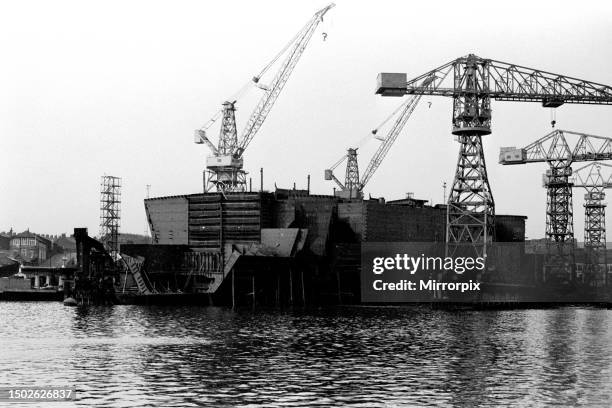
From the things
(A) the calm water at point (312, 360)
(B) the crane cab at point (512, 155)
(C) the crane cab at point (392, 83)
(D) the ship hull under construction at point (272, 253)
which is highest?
(C) the crane cab at point (392, 83)

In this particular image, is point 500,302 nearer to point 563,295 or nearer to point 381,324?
point 563,295

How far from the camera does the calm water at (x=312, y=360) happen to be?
40.8 meters

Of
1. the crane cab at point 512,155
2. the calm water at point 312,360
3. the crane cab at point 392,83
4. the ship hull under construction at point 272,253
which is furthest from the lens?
the crane cab at point 512,155

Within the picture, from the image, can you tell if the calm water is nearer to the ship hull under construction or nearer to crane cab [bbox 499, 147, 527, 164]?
the ship hull under construction

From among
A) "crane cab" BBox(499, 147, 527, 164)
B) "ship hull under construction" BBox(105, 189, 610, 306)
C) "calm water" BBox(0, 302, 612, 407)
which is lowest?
"calm water" BBox(0, 302, 612, 407)

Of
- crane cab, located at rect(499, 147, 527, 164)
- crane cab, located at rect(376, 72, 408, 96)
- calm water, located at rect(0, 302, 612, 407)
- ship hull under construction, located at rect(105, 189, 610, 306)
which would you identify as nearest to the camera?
calm water, located at rect(0, 302, 612, 407)

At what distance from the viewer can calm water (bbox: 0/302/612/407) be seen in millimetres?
40750

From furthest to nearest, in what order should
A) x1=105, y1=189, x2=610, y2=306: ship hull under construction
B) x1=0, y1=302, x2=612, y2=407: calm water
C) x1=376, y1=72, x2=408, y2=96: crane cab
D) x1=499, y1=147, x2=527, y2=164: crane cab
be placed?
x1=499, y1=147, x2=527, y2=164: crane cab → x1=105, y1=189, x2=610, y2=306: ship hull under construction → x1=376, y1=72, x2=408, y2=96: crane cab → x1=0, y1=302, x2=612, y2=407: calm water

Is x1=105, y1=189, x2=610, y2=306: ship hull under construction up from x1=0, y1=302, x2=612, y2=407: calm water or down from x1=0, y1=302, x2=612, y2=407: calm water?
up

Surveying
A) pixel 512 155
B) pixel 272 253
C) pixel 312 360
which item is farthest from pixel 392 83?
pixel 312 360

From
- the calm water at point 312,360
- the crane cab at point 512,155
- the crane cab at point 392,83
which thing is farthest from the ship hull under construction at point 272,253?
the calm water at point 312,360

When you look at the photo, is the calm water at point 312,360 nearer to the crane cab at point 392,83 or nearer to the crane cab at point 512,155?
the crane cab at point 392,83

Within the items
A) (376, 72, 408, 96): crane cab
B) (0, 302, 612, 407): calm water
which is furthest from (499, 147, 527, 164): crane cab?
(0, 302, 612, 407): calm water

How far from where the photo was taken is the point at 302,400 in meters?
39.3
